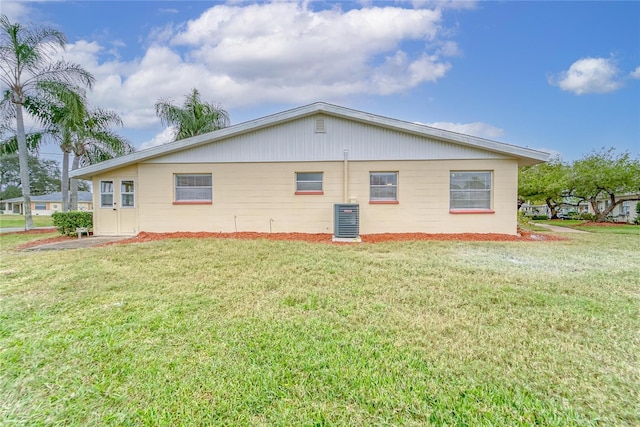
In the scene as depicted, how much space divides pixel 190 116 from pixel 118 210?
898cm

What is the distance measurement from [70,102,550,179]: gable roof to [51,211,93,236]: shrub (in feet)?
5.02

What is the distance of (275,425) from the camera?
6.06ft

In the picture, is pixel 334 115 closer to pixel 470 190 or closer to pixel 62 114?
pixel 470 190

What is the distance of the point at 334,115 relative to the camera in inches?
407

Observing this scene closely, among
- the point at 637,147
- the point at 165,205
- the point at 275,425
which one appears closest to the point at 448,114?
the point at 637,147

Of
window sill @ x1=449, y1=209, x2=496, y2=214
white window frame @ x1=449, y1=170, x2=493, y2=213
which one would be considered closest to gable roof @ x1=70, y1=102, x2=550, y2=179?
white window frame @ x1=449, y1=170, x2=493, y2=213

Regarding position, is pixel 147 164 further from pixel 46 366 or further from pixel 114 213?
pixel 46 366

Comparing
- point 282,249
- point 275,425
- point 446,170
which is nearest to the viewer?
point 275,425

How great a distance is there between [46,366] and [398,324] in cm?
328

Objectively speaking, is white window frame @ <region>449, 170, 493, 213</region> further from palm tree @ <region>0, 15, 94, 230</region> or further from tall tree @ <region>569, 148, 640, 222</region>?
palm tree @ <region>0, 15, 94, 230</region>

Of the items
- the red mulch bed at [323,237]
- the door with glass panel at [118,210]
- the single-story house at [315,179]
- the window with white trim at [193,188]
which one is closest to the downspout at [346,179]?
the single-story house at [315,179]

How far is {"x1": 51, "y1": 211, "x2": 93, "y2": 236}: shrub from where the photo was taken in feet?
36.0

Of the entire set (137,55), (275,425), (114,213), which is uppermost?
(137,55)

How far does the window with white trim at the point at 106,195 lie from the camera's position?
36.7 ft
